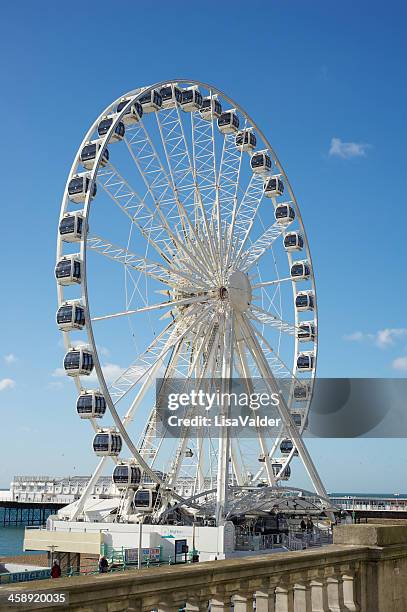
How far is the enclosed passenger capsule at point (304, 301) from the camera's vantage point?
160 feet

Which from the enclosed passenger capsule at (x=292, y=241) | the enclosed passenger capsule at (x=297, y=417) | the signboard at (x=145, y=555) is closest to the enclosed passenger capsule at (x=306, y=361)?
the enclosed passenger capsule at (x=297, y=417)

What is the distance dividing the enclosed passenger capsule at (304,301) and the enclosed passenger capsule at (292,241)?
286cm

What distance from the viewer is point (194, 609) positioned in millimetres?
5914

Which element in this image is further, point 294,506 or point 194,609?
point 294,506

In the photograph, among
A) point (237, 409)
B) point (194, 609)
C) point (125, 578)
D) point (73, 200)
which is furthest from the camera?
point (237, 409)

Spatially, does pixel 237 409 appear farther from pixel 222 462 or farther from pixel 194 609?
pixel 194 609

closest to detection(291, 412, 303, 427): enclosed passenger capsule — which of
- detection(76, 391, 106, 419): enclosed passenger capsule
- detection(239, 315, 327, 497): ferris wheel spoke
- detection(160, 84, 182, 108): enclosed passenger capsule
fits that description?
detection(239, 315, 327, 497): ferris wheel spoke

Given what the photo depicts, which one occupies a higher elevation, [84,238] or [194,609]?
[84,238]

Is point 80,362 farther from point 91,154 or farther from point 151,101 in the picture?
point 151,101

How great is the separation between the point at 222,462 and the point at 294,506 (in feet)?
30.9

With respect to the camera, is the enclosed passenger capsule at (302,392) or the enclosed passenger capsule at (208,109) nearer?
the enclosed passenger capsule at (208,109)

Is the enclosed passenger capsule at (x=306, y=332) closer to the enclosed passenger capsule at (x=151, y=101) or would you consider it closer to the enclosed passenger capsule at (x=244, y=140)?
the enclosed passenger capsule at (x=244, y=140)

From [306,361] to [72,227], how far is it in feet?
66.3

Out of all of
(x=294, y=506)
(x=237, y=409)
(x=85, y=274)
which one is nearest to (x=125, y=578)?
(x=85, y=274)
